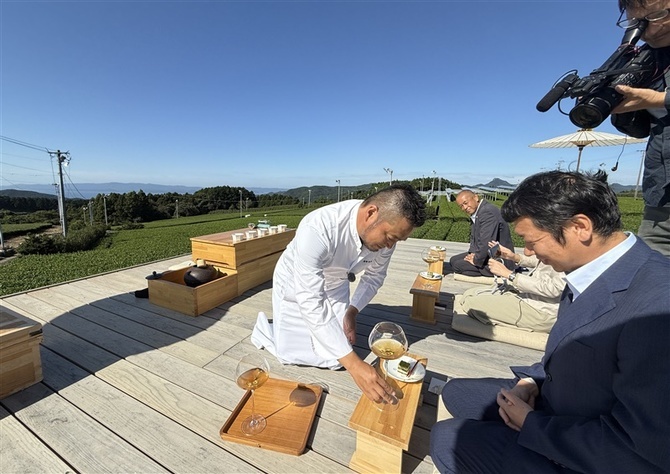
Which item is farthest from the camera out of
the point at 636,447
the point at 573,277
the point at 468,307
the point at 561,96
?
the point at 468,307

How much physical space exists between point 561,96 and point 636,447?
1639 millimetres

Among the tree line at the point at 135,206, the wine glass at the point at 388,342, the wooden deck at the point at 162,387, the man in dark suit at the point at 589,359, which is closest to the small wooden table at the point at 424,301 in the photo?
→ the wooden deck at the point at 162,387

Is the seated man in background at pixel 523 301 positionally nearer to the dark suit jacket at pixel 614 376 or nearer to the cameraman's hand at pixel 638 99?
the cameraman's hand at pixel 638 99

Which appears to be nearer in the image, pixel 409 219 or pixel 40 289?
pixel 409 219

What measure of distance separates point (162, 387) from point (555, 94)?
9.73 feet

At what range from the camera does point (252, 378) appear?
4.71 ft

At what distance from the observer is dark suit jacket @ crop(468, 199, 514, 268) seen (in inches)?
149

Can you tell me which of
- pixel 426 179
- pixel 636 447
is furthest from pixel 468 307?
pixel 426 179

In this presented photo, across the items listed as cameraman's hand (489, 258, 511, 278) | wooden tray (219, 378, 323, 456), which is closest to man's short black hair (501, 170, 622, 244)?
wooden tray (219, 378, 323, 456)

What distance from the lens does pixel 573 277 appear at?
1.02 m

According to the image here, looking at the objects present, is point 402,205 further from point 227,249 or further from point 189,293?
point 227,249

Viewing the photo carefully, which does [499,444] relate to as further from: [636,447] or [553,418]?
[636,447]

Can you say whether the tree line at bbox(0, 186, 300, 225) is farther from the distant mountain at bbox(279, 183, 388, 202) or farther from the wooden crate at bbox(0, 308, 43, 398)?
the wooden crate at bbox(0, 308, 43, 398)

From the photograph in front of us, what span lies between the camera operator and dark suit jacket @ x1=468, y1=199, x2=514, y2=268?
212cm
